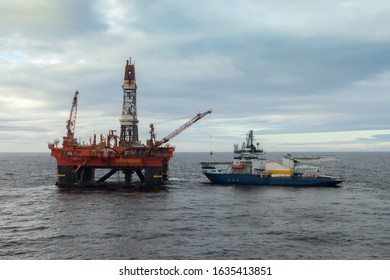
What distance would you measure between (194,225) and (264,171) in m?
42.3

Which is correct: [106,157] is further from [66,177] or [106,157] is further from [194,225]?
[194,225]

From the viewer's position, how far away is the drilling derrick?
8956 centimetres

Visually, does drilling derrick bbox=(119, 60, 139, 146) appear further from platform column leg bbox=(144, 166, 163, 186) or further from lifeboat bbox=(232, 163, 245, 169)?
lifeboat bbox=(232, 163, 245, 169)

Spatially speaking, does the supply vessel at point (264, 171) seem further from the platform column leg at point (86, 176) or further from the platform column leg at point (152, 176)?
the platform column leg at point (86, 176)

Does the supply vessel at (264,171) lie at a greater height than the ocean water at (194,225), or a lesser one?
greater

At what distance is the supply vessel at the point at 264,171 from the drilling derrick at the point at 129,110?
19366mm

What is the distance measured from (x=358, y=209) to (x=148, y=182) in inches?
1708

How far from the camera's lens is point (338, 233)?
40.7 meters

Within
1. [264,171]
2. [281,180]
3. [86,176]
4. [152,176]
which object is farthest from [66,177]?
[281,180]

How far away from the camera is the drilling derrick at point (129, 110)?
294ft

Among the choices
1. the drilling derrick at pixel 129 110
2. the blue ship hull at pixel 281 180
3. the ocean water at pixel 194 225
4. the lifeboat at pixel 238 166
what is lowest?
the ocean water at pixel 194 225

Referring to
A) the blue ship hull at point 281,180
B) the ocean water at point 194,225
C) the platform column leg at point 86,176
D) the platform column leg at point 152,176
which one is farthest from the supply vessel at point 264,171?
the platform column leg at point 86,176

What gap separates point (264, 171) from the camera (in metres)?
83.6
